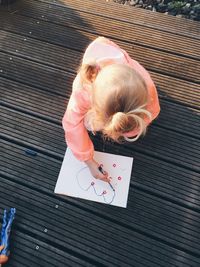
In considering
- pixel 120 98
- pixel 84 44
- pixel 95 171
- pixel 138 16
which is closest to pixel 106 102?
pixel 120 98

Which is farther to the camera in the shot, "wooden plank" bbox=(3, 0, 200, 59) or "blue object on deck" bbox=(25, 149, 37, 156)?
"wooden plank" bbox=(3, 0, 200, 59)

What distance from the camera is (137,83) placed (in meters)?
1.45

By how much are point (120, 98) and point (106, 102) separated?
0.20 ft

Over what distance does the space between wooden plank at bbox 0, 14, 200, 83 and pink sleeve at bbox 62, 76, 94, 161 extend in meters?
0.67

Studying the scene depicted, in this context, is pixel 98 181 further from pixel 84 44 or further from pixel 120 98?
pixel 84 44

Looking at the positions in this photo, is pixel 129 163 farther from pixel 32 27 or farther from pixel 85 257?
pixel 32 27

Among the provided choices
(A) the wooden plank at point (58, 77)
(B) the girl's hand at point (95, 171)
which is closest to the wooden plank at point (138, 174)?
(B) the girl's hand at point (95, 171)

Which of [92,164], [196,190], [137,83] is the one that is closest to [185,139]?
[196,190]

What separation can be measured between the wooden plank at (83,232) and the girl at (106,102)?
0.74ft

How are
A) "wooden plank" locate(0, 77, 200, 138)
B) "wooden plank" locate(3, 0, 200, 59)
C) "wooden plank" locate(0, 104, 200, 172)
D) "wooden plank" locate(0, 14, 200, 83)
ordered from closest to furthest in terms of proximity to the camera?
"wooden plank" locate(0, 104, 200, 172) < "wooden plank" locate(0, 77, 200, 138) < "wooden plank" locate(0, 14, 200, 83) < "wooden plank" locate(3, 0, 200, 59)

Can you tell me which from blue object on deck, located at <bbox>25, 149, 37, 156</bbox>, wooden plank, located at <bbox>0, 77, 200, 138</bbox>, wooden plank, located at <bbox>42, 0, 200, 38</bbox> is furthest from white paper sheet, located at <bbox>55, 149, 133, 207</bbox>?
wooden plank, located at <bbox>42, 0, 200, 38</bbox>

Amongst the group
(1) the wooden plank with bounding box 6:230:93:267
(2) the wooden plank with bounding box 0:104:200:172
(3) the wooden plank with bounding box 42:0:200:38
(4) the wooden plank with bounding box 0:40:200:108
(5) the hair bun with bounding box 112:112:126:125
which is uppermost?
(3) the wooden plank with bounding box 42:0:200:38

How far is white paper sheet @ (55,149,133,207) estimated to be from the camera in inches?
72.2

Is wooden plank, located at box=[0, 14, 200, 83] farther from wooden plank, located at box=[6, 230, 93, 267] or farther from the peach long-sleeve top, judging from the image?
wooden plank, located at box=[6, 230, 93, 267]
